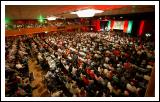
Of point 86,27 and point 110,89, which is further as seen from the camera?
point 86,27

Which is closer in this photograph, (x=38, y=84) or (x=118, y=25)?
(x=38, y=84)

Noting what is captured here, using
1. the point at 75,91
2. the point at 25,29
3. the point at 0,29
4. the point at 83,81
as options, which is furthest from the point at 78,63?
the point at 25,29

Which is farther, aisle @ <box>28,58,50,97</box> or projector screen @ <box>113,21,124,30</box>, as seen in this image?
projector screen @ <box>113,21,124,30</box>

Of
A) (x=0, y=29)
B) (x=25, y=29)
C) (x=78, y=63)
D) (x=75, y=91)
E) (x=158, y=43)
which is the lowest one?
(x=75, y=91)

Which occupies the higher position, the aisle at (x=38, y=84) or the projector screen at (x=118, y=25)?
the projector screen at (x=118, y=25)

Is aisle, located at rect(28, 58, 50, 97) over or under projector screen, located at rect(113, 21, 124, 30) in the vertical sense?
under

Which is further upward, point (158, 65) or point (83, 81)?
point (158, 65)

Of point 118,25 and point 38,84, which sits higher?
point 118,25

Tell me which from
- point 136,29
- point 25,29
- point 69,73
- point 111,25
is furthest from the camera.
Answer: point 111,25

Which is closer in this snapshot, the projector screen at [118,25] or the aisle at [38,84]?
the aisle at [38,84]

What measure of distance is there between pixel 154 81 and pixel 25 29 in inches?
743

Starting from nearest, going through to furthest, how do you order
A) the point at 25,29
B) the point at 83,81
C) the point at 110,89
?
the point at 110,89
the point at 83,81
the point at 25,29

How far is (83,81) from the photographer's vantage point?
7992 millimetres

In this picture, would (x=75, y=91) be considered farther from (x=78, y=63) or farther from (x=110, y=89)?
(x=78, y=63)
